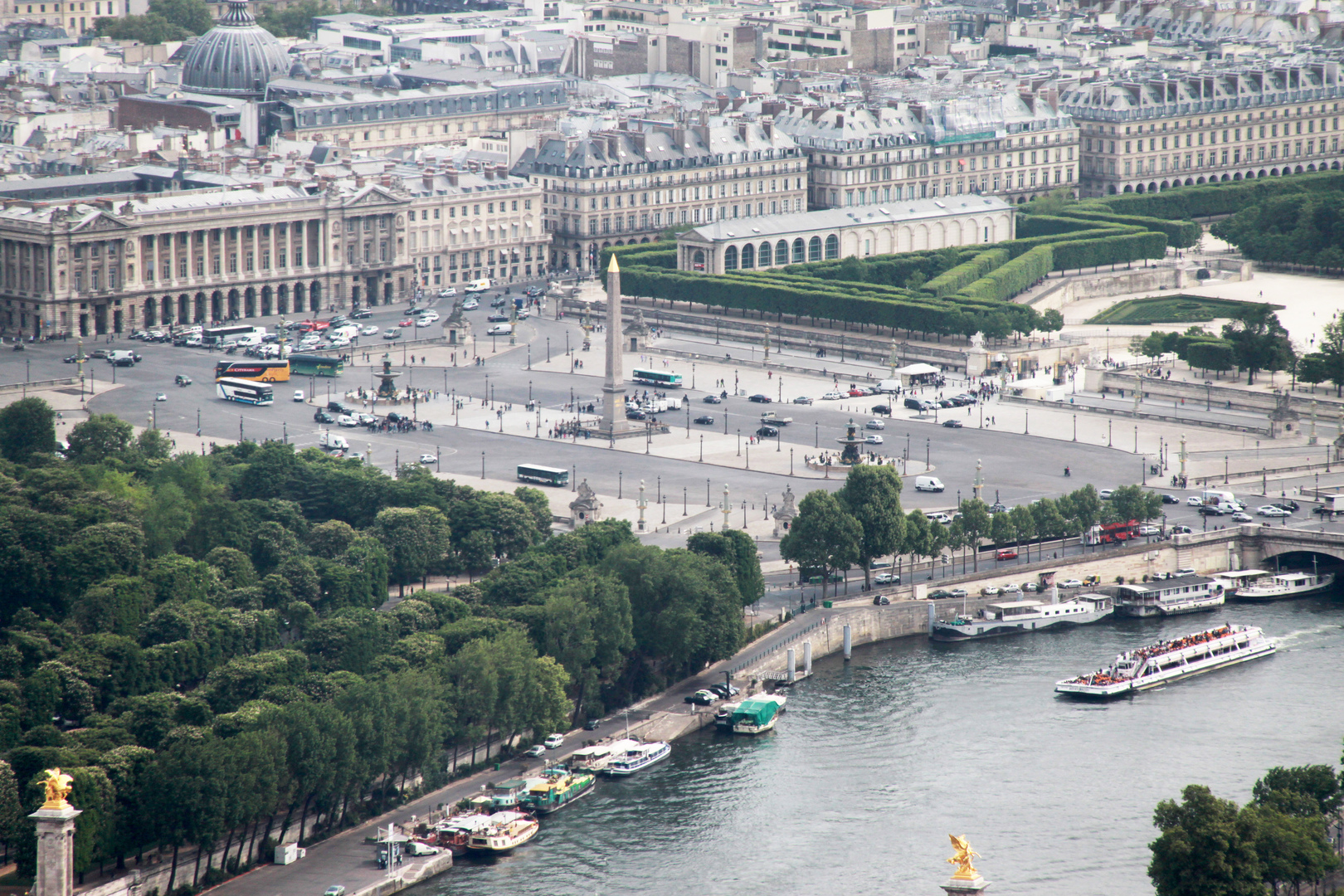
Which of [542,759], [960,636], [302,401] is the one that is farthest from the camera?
[302,401]

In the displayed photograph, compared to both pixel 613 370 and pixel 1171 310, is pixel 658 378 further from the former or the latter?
pixel 1171 310

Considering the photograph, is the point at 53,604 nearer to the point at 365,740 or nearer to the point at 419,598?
the point at 419,598

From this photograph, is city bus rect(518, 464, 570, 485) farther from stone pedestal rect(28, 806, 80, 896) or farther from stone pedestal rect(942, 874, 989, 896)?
stone pedestal rect(942, 874, 989, 896)

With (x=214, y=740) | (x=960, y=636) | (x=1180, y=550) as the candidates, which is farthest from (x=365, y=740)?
(x=1180, y=550)

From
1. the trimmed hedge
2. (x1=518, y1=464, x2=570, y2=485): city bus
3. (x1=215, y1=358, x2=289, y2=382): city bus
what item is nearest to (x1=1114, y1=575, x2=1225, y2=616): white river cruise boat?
(x1=518, y1=464, x2=570, y2=485): city bus

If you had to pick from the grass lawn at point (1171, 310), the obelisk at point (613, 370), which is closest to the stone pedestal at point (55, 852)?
the obelisk at point (613, 370)

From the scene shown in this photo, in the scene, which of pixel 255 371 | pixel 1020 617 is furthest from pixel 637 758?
pixel 255 371
